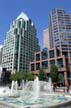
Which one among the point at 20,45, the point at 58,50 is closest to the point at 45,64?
the point at 58,50

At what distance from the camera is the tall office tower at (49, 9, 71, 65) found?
318 ft

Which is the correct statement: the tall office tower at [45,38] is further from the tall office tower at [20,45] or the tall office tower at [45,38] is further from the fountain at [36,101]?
the fountain at [36,101]

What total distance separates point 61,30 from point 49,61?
45.3m

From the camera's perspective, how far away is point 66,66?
6144 centimetres

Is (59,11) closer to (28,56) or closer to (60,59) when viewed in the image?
(28,56)

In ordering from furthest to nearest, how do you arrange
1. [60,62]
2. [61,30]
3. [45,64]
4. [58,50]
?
[61,30] → [58,50] → [45,64] → [60,62]

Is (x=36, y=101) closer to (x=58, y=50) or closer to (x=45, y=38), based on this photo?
(x=58, y=50)

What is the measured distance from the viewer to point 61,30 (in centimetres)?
10569

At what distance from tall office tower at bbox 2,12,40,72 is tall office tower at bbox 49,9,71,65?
62.1 ft

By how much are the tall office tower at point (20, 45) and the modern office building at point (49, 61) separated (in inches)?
1313

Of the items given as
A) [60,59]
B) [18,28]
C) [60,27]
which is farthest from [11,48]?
[60,59]

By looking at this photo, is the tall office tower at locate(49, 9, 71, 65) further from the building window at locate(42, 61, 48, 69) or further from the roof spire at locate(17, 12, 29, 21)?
the building window at locate(42, 61, 48, 69)

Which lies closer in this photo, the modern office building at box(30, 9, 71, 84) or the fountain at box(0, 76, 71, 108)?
the fountain at box(0, 76, 71, 108)

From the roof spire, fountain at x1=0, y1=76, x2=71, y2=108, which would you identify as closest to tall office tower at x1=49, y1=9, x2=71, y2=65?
the roof spire
